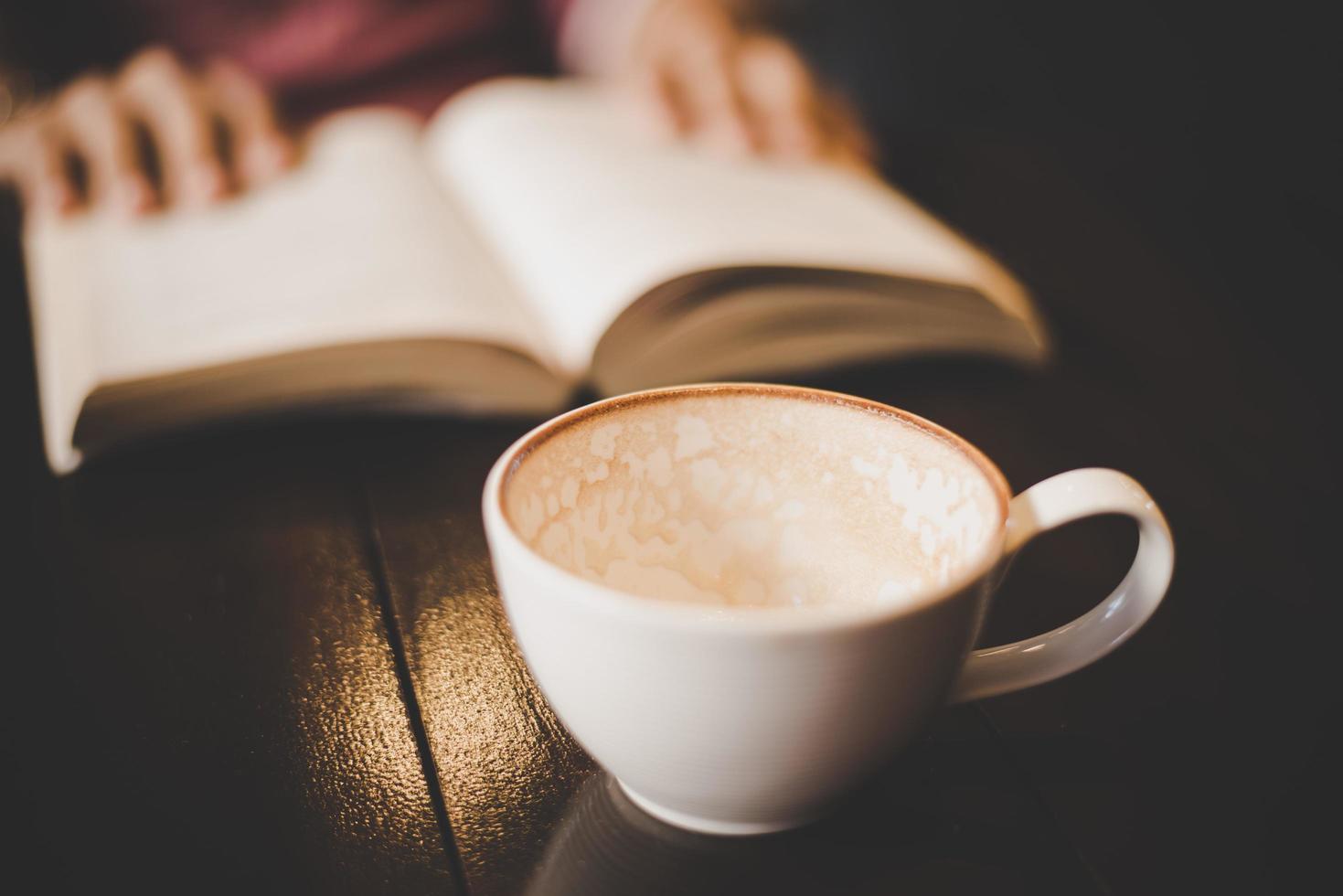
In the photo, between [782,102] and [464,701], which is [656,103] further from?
[464,701]

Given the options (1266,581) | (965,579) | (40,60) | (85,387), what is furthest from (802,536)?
(40,60)

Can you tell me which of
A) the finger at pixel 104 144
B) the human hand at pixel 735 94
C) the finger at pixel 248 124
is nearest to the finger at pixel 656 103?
the human hand at pixel 735 94

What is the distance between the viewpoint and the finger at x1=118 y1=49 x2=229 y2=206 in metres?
0.87

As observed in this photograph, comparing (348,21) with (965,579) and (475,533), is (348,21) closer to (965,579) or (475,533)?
(475,533)

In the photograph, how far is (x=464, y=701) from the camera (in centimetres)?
40

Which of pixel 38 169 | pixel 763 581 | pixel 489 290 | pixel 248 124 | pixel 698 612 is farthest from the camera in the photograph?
pixel 248 124

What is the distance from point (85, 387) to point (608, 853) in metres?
0.43

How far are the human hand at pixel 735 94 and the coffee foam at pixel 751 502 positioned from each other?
Answer: 62 centimetres

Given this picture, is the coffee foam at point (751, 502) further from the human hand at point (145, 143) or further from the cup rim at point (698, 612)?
the human hand at point (145, 143)

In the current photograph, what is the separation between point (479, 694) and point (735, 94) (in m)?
0.78

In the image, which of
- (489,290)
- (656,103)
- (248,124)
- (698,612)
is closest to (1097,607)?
(698,612)

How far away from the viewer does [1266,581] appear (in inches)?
20.0

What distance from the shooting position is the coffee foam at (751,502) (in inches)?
A: 14.2

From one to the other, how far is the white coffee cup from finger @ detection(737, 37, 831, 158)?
2.06 ft
